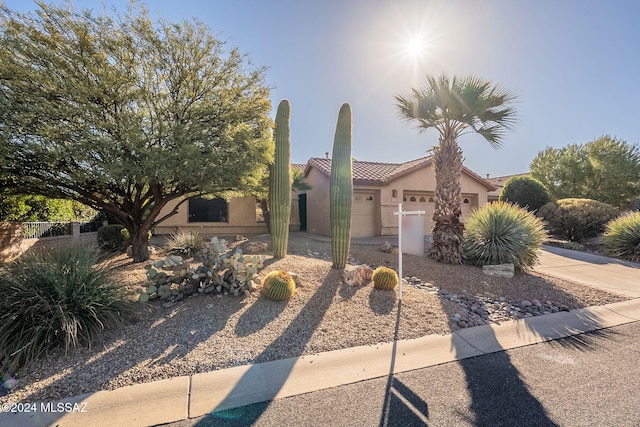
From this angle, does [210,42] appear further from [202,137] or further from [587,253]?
[587,253]

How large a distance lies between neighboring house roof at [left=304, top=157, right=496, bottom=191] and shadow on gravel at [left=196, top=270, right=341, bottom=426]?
8445 mm

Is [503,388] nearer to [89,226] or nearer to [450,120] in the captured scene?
[450,120]

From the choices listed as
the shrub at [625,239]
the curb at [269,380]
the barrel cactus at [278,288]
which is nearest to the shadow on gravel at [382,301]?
the curb at [269,380]

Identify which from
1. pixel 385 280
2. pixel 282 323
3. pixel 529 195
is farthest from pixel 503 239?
pixel 529 195

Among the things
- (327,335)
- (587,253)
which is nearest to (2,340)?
(327,335)

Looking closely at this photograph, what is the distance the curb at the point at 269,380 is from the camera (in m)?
2.61

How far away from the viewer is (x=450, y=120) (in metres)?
8.41

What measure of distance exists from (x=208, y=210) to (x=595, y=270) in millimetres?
15894

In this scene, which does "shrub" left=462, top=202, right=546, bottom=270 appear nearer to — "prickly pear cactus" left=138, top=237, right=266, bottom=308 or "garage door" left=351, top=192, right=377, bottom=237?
"prickly pear cactus" left=138, top=237, right=266, bottom=308

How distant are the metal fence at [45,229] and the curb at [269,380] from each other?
9344 millimetres

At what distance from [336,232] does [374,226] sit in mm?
7978

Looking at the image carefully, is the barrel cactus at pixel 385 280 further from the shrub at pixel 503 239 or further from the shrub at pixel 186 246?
the shrub at pixel 186 246

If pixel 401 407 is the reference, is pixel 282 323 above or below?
above

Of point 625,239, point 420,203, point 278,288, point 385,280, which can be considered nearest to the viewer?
point 278,288
